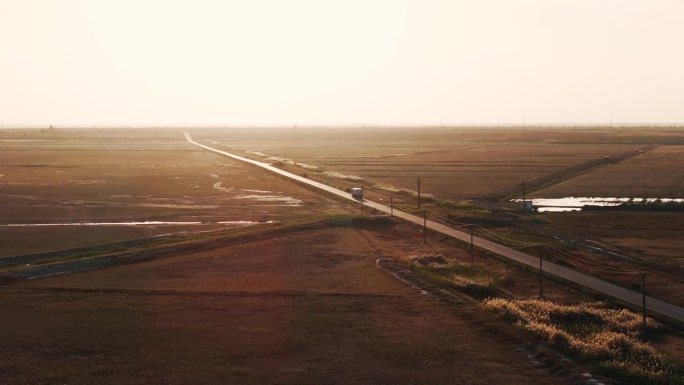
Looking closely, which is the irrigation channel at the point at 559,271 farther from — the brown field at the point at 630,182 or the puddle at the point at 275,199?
the brown field at the point at 630,182

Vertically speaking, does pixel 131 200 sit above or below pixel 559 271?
above

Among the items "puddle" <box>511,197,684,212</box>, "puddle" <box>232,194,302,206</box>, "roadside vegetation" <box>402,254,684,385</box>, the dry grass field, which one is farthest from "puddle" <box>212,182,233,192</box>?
"roadside vegetation" <box>402,254,684,385</box>

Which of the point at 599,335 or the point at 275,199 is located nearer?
the point at 599,335

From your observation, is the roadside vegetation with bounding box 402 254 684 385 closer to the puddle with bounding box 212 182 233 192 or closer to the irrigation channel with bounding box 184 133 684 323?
the irrigation channel with bounding box 184 133 684 323

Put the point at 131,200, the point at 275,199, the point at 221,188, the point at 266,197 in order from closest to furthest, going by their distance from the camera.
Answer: the point at 131,200 → the point at 275,199 → the point at 266,197 → the point at 221,188

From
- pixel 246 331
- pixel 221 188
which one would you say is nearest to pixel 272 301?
pixel 246 331

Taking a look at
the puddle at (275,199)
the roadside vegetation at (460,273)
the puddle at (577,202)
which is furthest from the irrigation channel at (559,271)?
the puddle at (577,202)

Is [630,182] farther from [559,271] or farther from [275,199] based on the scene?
[559,271]

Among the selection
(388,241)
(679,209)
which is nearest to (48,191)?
(388,241)

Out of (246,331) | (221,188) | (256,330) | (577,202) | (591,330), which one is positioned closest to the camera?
(591,330)
